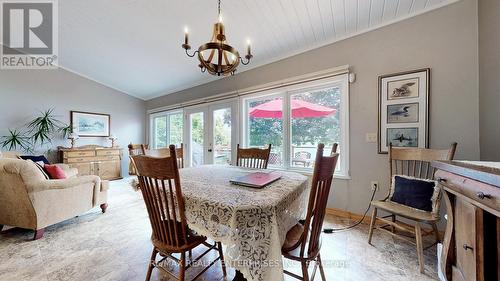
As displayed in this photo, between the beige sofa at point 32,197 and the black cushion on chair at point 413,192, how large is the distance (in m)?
3.57

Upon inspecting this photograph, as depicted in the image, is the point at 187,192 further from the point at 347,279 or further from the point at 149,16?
the point at 149,16

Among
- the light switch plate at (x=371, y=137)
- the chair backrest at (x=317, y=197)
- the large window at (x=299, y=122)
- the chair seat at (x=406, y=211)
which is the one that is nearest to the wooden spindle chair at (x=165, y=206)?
the chair backrest at (x=317, y=197)

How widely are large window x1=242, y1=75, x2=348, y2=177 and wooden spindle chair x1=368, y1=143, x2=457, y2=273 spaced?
2.09ft

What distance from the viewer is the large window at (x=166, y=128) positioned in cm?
513

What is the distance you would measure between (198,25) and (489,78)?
10.3 feet

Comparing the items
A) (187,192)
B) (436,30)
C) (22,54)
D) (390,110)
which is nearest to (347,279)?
(187,192)

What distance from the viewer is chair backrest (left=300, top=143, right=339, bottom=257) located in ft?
3.08

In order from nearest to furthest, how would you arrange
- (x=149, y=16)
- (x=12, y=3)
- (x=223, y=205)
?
1. (x=223, y=205)
2. (x=149, y=16)
3. (x=12, y=3)

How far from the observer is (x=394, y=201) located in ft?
6.17

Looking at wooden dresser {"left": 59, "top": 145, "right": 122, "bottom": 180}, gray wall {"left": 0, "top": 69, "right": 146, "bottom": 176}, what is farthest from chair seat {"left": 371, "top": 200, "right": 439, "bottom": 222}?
gray wall {"left": 0, "top": 69, "right": 146, "bottom": 176}

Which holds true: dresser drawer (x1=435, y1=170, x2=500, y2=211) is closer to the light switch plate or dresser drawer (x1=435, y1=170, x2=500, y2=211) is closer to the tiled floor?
the tiled floor

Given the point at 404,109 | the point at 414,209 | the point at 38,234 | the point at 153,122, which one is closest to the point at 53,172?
the point at 38,234

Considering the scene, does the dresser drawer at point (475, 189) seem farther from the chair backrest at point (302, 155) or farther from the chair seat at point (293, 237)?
the chair backrest at point (302, 155)

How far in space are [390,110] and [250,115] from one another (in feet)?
7.06
